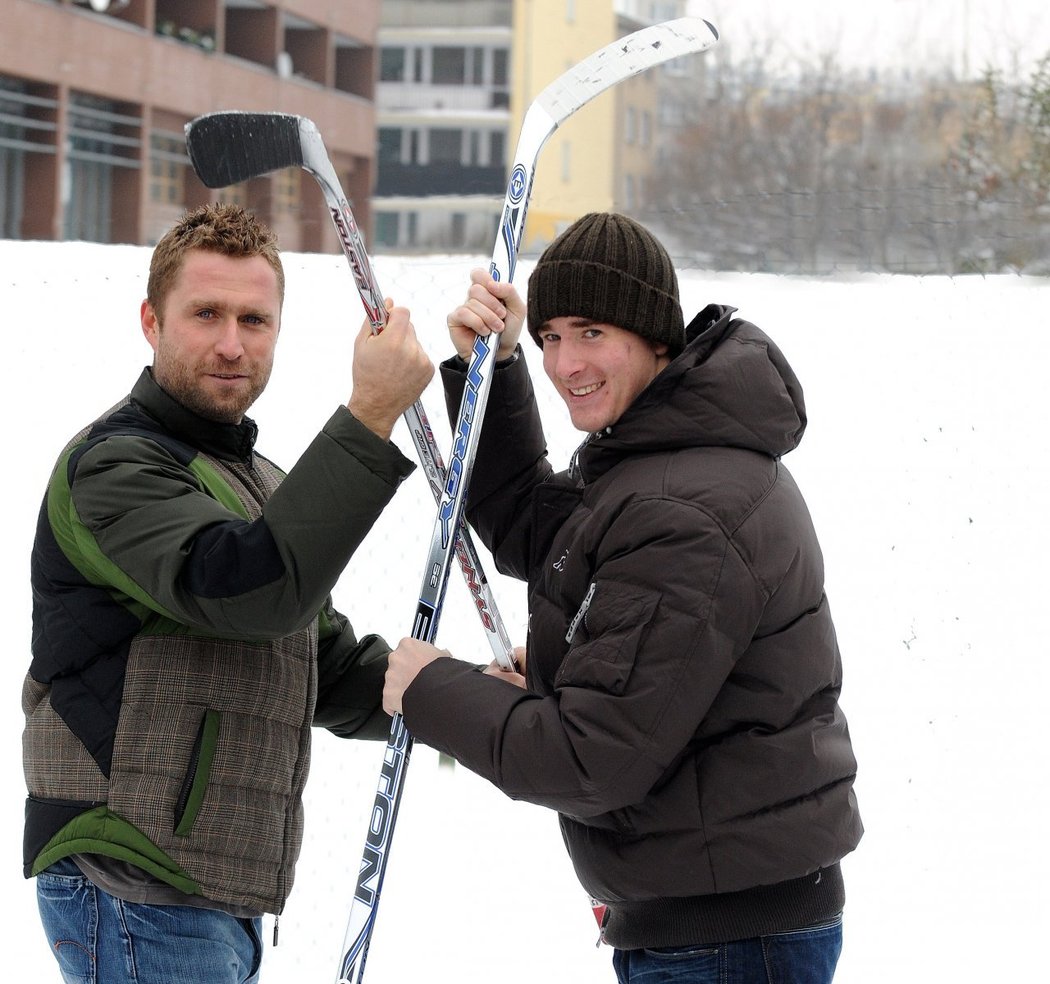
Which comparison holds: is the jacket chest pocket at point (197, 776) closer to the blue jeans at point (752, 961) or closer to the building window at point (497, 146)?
the blue jeans at point (752, 961)

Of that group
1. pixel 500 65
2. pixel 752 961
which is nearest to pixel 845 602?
pixel 752 961

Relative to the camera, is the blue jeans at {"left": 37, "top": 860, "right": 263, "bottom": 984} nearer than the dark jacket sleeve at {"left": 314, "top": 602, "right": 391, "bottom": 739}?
Yes

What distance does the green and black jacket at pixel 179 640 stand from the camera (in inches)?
62.7

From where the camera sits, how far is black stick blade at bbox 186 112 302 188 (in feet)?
5.81

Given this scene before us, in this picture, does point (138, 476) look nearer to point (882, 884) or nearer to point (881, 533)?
point (882, 884)

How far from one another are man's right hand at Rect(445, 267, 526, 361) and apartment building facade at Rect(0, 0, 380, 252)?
37.2 ft

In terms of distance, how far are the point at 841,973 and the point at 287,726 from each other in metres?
2.80

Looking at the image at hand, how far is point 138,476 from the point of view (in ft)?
5.44

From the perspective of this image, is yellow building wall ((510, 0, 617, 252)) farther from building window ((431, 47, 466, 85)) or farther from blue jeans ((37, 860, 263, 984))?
blue jeans ((37, 860, 263, 984))

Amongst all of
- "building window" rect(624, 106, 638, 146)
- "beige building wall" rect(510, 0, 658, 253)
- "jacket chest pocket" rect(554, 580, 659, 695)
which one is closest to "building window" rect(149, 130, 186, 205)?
"beige building wall" rect(510, 0, 658, 253)

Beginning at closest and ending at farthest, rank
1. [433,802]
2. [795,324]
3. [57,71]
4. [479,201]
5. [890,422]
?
[433,802]
[890,422]
[795,324]
[479,201]
[57,71]

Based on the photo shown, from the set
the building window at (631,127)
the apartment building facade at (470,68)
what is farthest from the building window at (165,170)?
the building window at (631,127)

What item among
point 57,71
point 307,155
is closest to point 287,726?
point 307,155

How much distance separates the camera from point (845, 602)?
570cm
